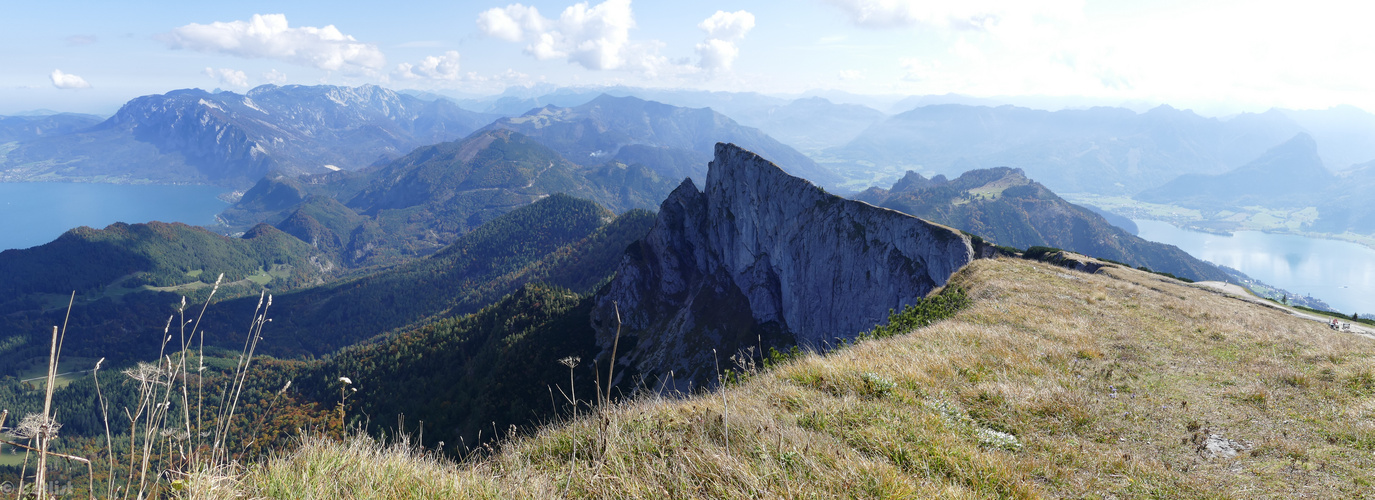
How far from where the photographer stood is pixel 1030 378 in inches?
415

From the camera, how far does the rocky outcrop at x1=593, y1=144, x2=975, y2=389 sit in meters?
44.7

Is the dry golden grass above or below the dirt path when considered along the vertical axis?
above

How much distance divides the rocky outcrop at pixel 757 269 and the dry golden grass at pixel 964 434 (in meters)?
21.8

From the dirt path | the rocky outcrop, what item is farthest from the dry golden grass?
the rocky outcrop

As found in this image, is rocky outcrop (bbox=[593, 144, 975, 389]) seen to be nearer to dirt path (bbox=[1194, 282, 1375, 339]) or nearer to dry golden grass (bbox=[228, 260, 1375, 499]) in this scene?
dirt path (bbox=[1194, 282, 1375, 339])

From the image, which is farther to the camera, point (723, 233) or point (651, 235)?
point (651, 235)

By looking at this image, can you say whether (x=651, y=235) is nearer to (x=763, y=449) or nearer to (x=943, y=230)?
(x=943, y=230)

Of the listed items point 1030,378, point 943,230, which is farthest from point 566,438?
point 943,230

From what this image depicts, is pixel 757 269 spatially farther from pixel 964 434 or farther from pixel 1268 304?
pixel 964 434

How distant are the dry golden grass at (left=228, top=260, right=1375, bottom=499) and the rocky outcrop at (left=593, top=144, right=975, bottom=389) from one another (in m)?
21.8

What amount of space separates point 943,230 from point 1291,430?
32.6 m

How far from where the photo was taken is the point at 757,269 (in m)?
66.5

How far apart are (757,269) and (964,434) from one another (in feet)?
193

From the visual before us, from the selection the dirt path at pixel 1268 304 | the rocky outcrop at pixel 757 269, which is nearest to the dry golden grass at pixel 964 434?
the dirt path at pixel 1268 304
